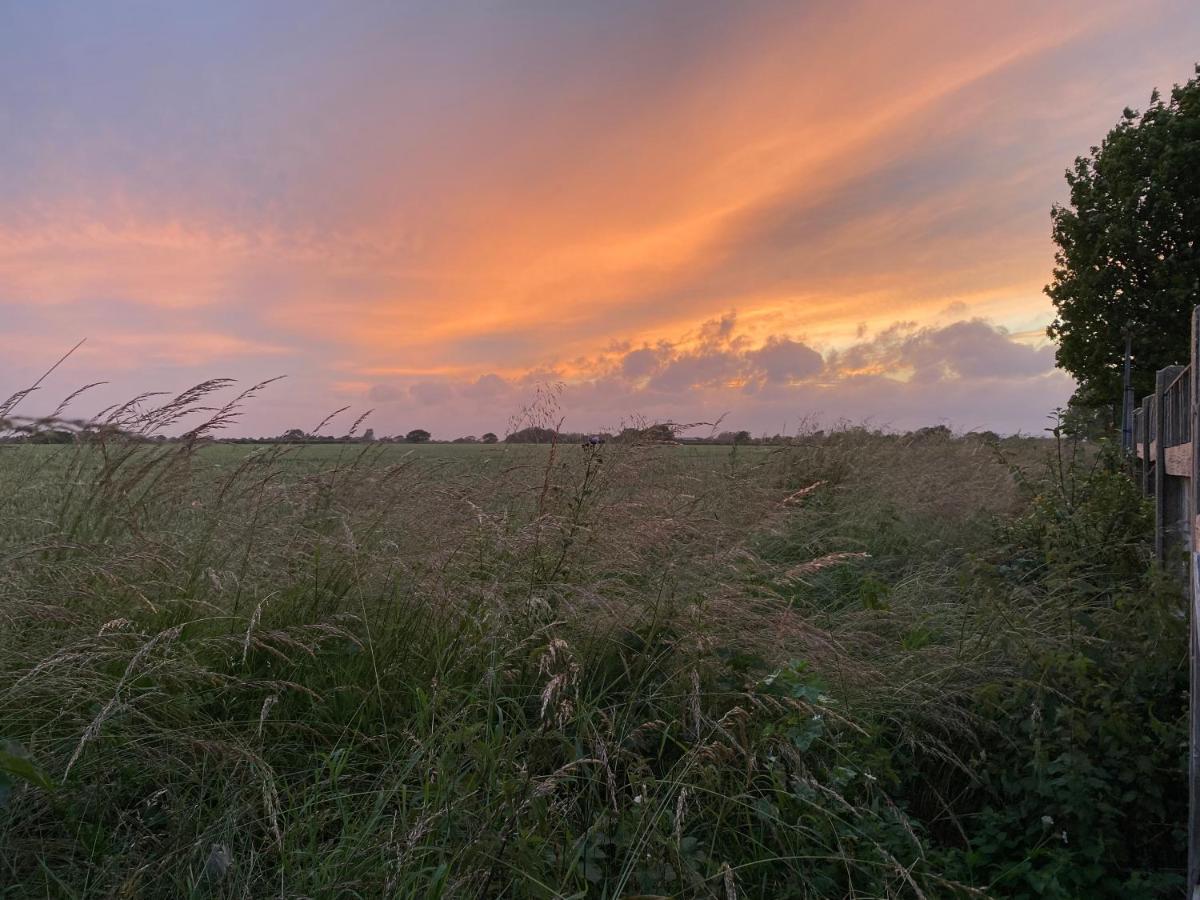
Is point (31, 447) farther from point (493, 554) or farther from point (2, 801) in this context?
point (2, 801)

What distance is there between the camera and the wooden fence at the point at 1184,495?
2.32 meters

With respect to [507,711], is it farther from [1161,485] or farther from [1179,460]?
[1161,485]

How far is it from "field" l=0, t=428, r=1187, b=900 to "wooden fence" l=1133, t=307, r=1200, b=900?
34 cm

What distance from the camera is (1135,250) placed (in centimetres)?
1769

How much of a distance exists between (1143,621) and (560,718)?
2.70 meters

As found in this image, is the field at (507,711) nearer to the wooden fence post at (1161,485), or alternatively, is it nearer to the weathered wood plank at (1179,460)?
the wooden fence post at (1161,485)

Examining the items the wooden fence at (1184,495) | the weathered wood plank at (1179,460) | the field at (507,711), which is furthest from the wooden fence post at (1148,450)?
the field at (507,711)

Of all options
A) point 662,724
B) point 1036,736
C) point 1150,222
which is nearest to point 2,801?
point 662,724

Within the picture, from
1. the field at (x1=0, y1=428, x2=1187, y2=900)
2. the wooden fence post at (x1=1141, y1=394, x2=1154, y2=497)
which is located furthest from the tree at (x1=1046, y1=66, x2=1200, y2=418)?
the field at (x1=0, y1=428, x2=1187, y2=900)

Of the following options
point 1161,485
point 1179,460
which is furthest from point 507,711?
point 1161,485

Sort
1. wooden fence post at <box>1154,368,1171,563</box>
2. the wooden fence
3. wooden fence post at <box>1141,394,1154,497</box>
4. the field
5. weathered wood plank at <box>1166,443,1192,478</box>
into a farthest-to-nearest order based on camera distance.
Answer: wooden fence post at <box>1141,394,1154,497</box>
wooden fence post at <box>1154,368,1171,563</box>
weathered wood plank at <box>1166,443,1192,478</box>
the wooden fence
the field

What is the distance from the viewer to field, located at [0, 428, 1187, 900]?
2.17 metres

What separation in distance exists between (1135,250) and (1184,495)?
16.5 m

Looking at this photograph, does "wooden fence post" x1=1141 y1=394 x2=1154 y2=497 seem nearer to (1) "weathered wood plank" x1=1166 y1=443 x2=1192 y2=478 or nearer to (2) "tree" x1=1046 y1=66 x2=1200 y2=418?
(1) "weathered wood plank" x1=1166 y1=443 x2=1192 y2=478
